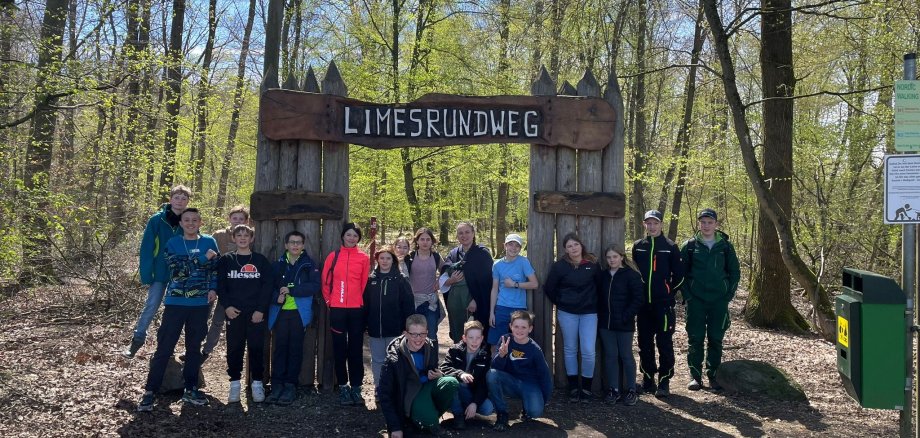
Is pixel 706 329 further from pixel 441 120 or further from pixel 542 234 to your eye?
pixel 441 120

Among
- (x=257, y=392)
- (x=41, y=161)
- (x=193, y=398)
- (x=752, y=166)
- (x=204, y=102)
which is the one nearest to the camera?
(x=193, y=398)

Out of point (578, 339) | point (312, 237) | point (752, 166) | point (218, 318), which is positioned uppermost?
point (752, 166)

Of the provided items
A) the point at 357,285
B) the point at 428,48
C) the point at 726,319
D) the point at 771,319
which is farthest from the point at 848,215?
the point at 428,48

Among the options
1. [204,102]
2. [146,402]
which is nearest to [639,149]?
[204,102]

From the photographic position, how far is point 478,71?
658 inches

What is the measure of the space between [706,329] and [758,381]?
2.24 ft

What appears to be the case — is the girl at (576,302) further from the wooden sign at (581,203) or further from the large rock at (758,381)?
the large rock at (758,381)

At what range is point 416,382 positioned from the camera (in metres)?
4.96

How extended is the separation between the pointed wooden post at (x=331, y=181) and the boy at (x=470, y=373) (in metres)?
1.37

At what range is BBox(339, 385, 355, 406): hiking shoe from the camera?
18.7 feet

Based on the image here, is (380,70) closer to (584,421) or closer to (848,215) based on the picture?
(848,215)

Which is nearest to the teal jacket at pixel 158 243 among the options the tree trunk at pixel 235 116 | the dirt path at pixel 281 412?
the dirt path at pixel 281 412

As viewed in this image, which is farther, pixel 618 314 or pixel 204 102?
pixel 204 102

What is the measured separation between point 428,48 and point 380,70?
4.70ft
